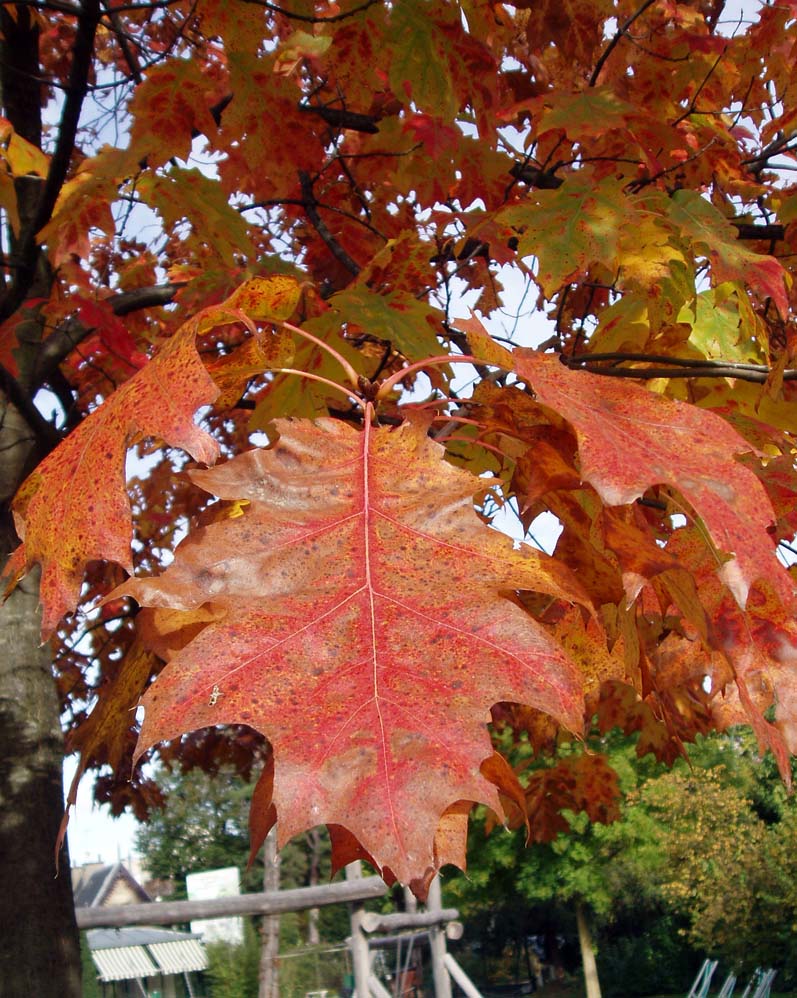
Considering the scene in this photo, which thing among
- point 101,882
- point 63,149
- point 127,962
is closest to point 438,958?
point 63,149

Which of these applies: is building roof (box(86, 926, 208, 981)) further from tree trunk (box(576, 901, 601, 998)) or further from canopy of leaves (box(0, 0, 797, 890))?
canopy of leaves (box(0, 0, 797, 890))

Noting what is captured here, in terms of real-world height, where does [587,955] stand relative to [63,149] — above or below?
below

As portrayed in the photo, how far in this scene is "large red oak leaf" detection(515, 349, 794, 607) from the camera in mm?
866

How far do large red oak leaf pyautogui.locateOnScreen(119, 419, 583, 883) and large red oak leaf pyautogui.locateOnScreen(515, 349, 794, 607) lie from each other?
0.37 feet

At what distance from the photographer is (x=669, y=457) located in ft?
2.99

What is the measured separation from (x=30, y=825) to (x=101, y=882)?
5475 centimetres

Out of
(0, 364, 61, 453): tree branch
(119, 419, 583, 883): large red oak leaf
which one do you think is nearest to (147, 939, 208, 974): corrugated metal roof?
(0, 364, 61, 453): tree branch

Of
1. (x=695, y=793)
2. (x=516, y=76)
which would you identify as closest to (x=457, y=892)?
(x=695, y=793)

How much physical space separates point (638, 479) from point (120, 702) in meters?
0.68

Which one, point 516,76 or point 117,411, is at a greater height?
point 516,76

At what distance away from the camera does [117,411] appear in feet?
3.31

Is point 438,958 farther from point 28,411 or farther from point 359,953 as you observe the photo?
point 28,411

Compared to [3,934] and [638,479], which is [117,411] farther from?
[3,934]

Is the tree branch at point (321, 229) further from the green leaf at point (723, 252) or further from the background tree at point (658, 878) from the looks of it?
the background tree at point (658, 878)
